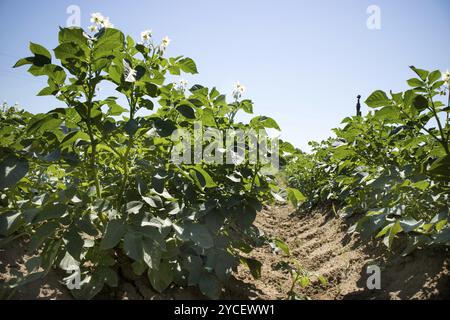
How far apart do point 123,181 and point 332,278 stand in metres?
1.95

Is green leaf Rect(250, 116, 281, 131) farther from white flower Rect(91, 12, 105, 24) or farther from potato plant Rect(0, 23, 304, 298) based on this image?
white flower Rect(91, 12, 105, 24)

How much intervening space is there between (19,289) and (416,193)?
236 centimetres

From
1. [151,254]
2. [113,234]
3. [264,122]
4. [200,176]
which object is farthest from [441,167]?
[113,234]

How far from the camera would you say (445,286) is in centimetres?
171

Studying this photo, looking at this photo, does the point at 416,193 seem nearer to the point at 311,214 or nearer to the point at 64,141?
the point at 64,141

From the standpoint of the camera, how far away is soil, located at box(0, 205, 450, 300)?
1.77 meters

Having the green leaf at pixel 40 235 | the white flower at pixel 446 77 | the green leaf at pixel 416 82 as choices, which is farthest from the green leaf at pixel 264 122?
the green leaf at pixel 40 235

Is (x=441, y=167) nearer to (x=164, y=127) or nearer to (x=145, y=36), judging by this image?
(x=164, y=127)

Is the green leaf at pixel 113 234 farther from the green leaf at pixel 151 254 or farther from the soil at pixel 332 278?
the soil at pixel 332 278

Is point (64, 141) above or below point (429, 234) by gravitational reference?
above

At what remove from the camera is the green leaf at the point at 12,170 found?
1369 millimetres

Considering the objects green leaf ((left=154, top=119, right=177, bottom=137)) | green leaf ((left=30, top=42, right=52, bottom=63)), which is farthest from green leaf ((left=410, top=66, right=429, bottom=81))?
green leaf ((left=30, top=42, right=52, bottom=63))
